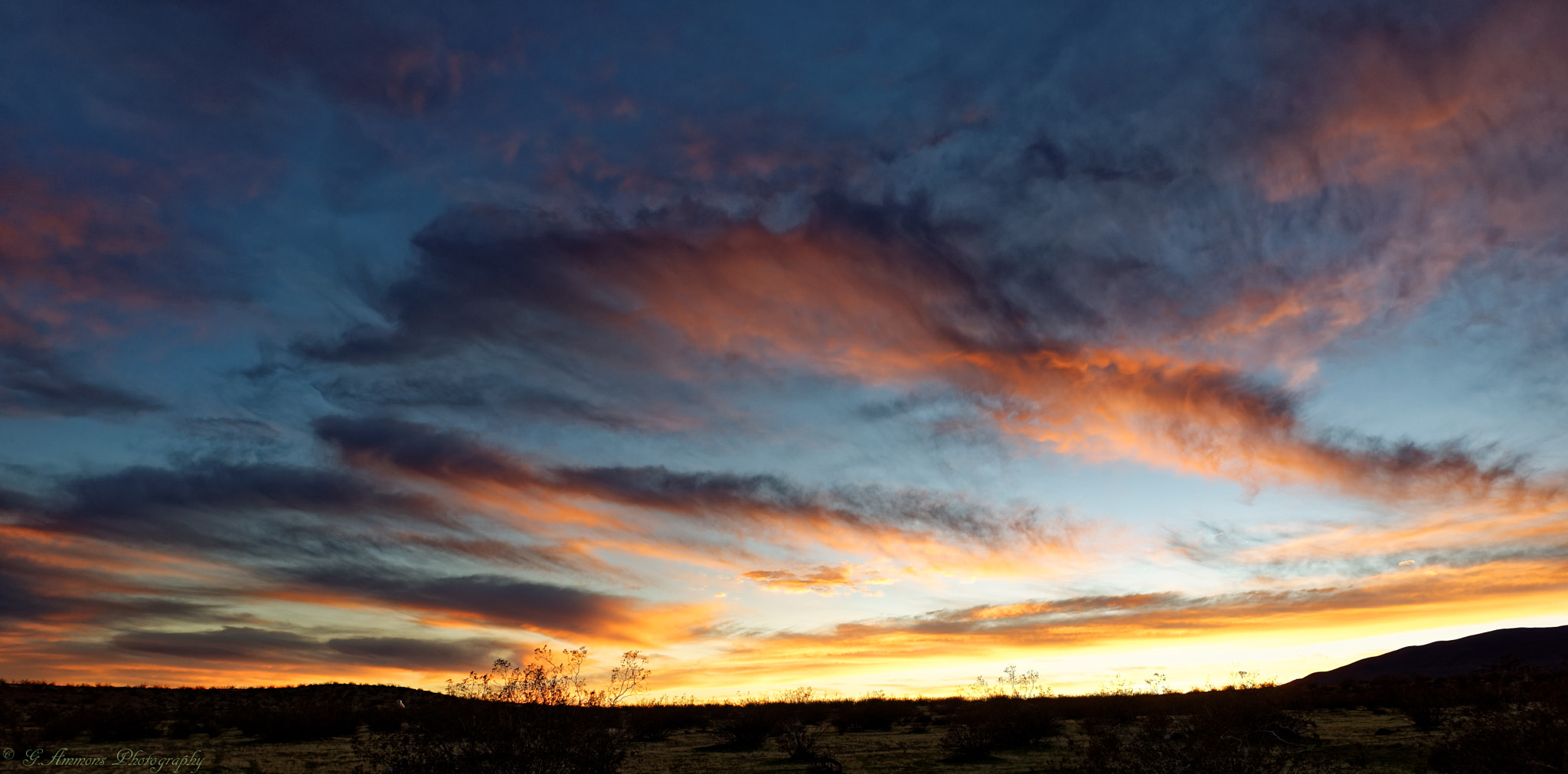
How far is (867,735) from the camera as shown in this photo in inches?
1801

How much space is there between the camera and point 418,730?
22.7 m

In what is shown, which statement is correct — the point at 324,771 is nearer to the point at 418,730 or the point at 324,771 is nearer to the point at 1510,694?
the point at 418,730

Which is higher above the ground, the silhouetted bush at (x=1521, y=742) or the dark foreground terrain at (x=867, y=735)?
the silhouetted bush at (x=1521, y=742)

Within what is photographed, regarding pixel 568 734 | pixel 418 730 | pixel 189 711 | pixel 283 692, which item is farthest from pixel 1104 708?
pixel 283 692

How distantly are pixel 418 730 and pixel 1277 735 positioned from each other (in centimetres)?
3493

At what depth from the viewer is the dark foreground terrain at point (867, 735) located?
21750 millimetres

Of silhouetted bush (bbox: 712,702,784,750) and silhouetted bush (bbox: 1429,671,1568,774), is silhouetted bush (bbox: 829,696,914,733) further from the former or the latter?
silhouetted bush (bbox: 1429,671,1568,774)

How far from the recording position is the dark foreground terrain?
21.8 m

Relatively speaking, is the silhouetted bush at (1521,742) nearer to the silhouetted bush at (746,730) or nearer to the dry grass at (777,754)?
the dry grass at (777,754)

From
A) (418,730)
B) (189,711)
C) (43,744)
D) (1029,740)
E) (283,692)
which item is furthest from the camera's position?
(283,692)

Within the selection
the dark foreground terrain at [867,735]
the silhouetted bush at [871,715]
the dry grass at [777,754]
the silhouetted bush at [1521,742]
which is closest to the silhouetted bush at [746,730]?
the dark foreground terrain at [867,735]

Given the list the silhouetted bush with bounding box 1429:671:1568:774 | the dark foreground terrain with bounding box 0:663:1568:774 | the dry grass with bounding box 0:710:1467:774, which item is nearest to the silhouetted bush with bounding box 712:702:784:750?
the dark foreground terrain with bounding box 0:663:1568:774

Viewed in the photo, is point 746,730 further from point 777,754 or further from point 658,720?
point 658,720

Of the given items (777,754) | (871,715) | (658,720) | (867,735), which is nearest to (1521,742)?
(777,754)
